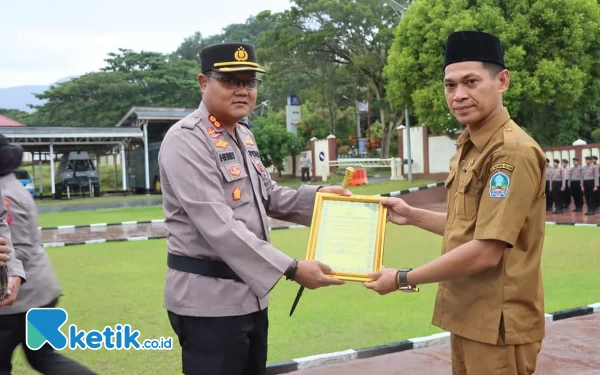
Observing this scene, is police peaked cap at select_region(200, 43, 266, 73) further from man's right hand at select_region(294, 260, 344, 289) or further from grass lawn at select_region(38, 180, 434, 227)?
grass lawn at select_region(38, 180, 434, 227)

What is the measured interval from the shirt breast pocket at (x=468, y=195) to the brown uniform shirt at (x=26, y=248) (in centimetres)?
232

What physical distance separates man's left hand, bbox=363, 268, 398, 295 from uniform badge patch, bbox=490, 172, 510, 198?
0.54 m

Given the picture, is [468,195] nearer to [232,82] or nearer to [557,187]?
[232,82]

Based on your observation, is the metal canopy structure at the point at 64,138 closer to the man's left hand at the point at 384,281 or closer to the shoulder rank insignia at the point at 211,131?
the shoulder rank insignia at the point at 211,131

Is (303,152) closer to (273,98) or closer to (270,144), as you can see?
(270,144)

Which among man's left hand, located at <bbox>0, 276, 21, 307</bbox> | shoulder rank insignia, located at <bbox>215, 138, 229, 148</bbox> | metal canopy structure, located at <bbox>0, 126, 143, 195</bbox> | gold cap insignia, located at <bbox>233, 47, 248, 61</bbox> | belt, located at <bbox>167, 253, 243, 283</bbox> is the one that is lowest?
man's left hand, located at <bbox>0, 276, 21, 307</bbox>

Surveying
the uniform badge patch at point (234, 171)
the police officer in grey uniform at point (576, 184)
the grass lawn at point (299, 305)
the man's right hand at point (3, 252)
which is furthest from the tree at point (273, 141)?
the uniform badge patch at point (234, 171)

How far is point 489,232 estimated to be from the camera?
7.18 ft

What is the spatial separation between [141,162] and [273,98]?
1652 cm

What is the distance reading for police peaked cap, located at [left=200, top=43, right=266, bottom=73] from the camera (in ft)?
8.97

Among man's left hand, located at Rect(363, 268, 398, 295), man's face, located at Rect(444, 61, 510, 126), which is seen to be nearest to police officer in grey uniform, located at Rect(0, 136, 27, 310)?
man's left hand, located at Rect(363, 268, 398, 295)

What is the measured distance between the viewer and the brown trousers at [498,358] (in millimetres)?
2268

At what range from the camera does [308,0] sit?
28750 mm

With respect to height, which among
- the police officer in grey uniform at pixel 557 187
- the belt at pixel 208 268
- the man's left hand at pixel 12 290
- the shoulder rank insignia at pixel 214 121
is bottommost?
the police officer in grey uniform at pixel 557 187
